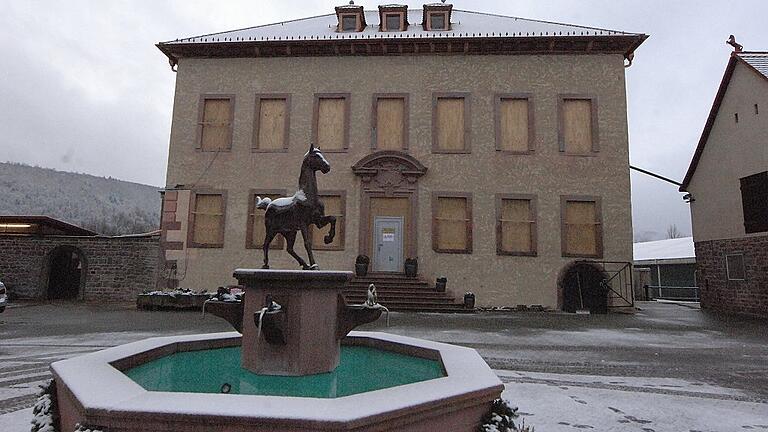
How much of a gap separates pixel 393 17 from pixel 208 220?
11.0m

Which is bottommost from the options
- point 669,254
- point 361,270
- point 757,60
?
point 361,270

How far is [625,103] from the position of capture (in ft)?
55.5

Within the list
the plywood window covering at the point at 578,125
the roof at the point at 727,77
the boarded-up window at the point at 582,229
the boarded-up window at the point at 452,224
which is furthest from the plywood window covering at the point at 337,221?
the roof at the point at 727,77

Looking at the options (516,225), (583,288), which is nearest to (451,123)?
(516,225)

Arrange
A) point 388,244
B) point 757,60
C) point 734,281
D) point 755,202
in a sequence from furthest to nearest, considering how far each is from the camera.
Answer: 1. point 388,244
2. point 734,281
3. point 757,60
4. point 755,202

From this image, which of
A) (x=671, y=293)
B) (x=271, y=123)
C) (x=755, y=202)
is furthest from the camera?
(x=671, y=293)

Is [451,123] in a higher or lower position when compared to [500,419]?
higher

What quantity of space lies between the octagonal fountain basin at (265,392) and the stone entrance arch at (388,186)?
11892 millimetres

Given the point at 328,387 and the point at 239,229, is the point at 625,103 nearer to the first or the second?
the point at 239,229

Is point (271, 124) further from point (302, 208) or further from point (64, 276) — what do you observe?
point (302, 208)

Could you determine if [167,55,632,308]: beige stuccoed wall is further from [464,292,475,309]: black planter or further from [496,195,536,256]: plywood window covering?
[464,292,475,309]: black planter

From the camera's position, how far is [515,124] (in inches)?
673

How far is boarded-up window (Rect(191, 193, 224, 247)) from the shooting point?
675 inches

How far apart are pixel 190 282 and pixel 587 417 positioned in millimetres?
15408
